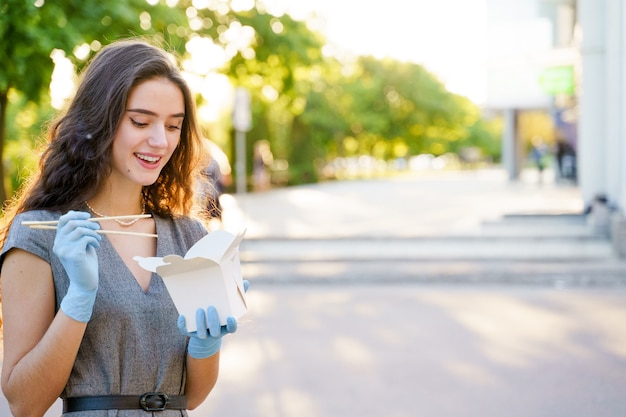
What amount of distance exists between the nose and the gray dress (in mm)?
270

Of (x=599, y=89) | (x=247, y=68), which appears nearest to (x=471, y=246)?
(x=599, y=89)

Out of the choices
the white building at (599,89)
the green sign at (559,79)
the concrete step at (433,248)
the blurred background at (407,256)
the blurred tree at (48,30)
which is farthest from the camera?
the green sign at (559,79)

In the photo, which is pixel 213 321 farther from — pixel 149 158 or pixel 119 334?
pixel 149 158

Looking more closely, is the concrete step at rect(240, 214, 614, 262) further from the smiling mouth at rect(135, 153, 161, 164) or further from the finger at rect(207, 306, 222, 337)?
the finger at rect(207, 306, 222, 337)

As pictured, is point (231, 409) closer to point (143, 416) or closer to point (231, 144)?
point (143, 416)

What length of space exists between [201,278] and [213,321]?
0.32ft

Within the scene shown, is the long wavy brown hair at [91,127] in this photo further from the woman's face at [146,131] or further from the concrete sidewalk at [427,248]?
the concrete sidewalk at [427,248]

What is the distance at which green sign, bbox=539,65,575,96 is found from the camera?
18036mm

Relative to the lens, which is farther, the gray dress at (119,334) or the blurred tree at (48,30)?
the blurred tree at (48,30)

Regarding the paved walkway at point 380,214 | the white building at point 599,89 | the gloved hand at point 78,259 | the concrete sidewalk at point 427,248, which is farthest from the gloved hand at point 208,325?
the paved walkway at point 380,214

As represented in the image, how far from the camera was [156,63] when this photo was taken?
2127mm

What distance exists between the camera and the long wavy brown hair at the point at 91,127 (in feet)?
6.81

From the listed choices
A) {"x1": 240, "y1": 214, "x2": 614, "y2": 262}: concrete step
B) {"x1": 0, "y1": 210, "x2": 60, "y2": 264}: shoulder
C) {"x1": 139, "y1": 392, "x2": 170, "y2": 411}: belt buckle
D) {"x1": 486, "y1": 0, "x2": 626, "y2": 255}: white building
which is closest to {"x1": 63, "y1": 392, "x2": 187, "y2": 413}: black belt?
{"x1": 139, "y1": 392, "x2": 170, "y2": 411}: belt buckle

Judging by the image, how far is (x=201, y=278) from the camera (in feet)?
6.19
